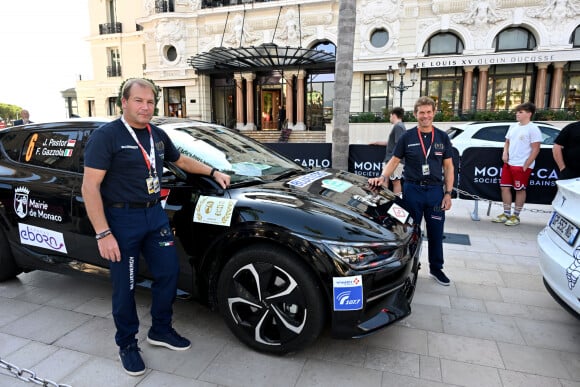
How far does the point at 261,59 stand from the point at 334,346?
2174 cm

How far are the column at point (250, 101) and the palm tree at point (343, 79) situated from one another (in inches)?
803

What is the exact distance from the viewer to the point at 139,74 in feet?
107

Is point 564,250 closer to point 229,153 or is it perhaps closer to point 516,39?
point 229,153

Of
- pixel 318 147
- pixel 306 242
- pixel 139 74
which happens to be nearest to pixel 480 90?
pixel 318 147

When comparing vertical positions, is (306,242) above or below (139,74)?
Result: below

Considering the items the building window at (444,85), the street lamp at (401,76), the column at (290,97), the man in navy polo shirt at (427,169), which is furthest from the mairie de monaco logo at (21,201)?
the column at (290,97)

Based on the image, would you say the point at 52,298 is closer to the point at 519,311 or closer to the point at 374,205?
the point at 374,205

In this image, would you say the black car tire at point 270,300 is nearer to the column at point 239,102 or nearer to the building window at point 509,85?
the building window at point 509,85

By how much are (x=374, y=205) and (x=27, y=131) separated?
3241 millimetres

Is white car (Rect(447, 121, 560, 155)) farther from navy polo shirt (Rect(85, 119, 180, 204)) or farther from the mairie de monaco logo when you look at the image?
the mairie de monaco logo

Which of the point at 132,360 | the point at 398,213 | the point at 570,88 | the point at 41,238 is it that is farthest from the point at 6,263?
the point at 570,88

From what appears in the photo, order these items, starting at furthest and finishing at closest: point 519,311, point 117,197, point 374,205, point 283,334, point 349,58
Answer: point 349,58, point 519,311, point 374,205, point 283,334, point 117,197

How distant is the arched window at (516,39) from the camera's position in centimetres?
2172

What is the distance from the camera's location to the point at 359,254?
8.02 ft
